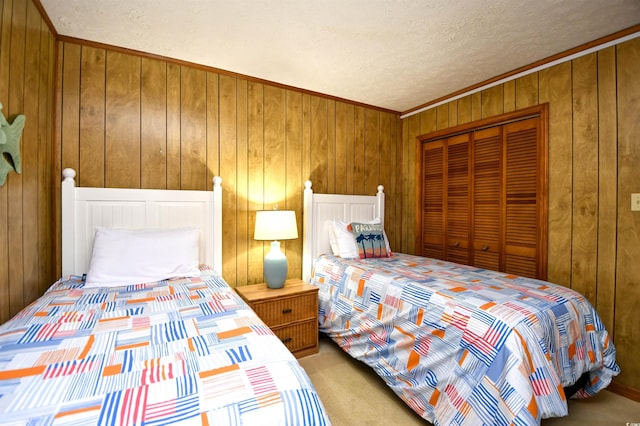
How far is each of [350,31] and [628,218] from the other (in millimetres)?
2181

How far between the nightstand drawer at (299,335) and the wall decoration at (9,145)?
1.80m

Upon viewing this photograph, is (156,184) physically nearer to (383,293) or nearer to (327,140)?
(327,140)

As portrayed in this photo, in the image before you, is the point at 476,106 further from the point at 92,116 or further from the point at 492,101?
the point at 92,116

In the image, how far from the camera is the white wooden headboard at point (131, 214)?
6.59 feet

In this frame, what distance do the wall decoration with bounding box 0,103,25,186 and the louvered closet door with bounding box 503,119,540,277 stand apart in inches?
129

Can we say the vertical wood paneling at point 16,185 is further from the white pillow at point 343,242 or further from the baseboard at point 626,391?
the baseboard at point 626,391

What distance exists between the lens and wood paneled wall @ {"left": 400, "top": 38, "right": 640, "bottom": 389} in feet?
6.38

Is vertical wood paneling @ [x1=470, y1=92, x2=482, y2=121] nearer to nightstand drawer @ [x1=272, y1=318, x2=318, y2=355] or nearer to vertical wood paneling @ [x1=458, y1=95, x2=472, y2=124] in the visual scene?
vertical wood paneling @ [x1=458, y1=95, x2=472, y2=124]

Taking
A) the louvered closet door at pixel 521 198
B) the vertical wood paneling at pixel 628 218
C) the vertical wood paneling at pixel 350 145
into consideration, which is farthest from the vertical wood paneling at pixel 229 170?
the vertical wood paneling at pixel 628 218

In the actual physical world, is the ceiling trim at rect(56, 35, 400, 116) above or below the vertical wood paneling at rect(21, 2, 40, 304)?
above

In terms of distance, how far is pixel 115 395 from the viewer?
0.76 metres

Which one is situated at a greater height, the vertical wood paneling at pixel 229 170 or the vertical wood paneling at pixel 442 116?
the vertical wood paneling at pixel 442 116

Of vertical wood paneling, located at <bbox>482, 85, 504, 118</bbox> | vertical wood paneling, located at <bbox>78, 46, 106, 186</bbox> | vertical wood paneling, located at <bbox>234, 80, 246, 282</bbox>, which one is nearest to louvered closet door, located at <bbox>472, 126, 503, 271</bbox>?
vertical wood paneling, located at <bbox>482, 85, 504, 118</bbox>

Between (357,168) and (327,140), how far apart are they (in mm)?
469
